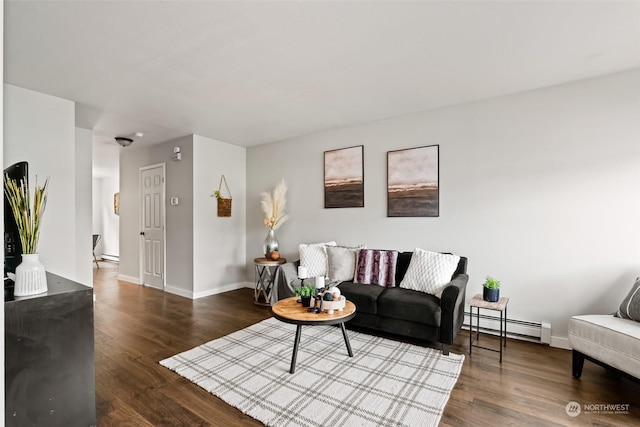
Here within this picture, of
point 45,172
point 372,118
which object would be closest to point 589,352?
point 372,118

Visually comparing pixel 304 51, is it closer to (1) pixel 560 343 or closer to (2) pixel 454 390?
(2) pixel 454 390

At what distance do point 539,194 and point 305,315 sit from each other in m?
2.51

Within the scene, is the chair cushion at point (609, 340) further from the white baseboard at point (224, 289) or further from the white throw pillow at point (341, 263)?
the white baseboard at point (224, 289)

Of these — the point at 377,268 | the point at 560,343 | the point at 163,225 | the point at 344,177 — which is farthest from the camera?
the point at 163,225

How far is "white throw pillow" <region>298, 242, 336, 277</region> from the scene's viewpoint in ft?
12.8

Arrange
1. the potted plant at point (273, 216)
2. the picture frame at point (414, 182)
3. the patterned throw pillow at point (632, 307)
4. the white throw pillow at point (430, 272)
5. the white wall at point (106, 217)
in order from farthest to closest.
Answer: the white wall at point (106, 217) → the potted plant at point (273, 216) → the picture frame at point (414, 182) → the white throw pillow at point (430, 272) → the patterned throw pillow at point (632, 307)

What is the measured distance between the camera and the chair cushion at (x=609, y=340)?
202 cm

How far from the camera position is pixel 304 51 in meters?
2.37

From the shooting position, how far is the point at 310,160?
4652 millimetres

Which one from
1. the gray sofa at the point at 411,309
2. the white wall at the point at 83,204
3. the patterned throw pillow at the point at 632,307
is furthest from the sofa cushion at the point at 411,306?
the white wall at the point at 83,204

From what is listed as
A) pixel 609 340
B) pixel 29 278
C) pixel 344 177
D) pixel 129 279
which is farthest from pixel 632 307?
pixel 129 279

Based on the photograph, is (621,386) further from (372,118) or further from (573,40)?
(372,118)

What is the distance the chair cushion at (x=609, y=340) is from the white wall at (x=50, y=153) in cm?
457

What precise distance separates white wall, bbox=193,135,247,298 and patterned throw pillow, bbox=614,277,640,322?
15.3ft
